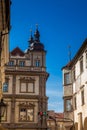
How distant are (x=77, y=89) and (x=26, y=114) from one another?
69.4ft

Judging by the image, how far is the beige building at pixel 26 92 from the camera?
51406mm

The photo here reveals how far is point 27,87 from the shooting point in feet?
174

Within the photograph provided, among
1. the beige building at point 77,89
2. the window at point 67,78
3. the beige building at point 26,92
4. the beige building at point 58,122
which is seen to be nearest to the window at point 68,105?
the beige building at point 77,89

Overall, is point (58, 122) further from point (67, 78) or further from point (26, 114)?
point (67, 78)

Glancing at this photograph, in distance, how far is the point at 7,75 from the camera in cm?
5400

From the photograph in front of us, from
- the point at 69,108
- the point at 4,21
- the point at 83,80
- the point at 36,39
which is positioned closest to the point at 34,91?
the point at 36,39

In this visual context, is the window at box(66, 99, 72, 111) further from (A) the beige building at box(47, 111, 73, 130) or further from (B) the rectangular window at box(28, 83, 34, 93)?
(B) the rectangular window at box(28, 83, 34, 93)

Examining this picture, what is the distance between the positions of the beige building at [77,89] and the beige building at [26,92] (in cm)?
1568

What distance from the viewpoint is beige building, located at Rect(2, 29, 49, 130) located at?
51.4 meters

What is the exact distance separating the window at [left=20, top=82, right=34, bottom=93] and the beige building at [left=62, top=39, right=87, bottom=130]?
16.7 m

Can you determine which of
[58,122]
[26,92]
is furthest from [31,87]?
[58,122]

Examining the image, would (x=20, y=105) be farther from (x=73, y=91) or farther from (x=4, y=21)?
(x=4, y=21)

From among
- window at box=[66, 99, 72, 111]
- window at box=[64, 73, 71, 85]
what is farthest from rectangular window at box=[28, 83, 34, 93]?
window at box=[66, 99, 72, 111]

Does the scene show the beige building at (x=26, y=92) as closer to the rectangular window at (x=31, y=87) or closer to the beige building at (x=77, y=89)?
the rectangular window at (x=31, y=87)
